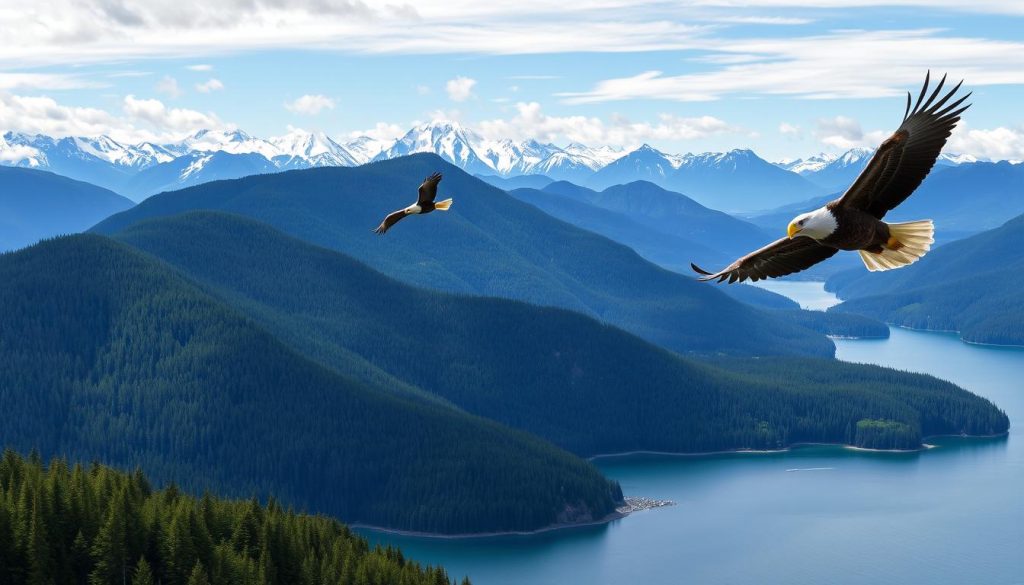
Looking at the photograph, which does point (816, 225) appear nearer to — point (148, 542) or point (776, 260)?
point (776, 260)

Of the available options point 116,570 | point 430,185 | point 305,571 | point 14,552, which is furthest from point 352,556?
point 430,185

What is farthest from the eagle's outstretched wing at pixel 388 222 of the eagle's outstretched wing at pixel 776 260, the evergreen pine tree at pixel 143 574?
the evergreen pine tree at pixel 143 574

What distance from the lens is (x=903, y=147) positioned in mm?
18234

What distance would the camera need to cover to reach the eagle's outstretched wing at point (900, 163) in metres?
17.8

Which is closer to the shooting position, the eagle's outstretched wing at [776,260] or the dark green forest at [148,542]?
the eagle's outstretched wing at [776,260]

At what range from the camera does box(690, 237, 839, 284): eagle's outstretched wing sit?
19609 millimetres

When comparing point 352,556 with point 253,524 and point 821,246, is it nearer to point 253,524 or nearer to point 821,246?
point 253,524

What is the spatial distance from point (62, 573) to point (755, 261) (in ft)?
347

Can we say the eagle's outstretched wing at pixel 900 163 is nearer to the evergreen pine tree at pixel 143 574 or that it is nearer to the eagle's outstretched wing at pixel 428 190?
the eagle's outstretched wing at pixel 428 190

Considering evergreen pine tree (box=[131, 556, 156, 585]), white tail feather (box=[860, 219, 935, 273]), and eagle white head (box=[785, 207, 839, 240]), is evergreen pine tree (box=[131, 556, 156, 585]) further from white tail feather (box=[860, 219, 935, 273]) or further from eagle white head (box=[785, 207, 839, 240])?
eagle white head (box=[785, 207, 839, 240])

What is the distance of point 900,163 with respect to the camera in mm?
18375

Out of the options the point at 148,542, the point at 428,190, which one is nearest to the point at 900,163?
the point at 428,190

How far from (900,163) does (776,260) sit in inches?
104

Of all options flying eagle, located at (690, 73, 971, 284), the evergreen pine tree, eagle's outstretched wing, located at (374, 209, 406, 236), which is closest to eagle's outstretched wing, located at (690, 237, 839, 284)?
flying eagle, located at (690, 73, 971, 284)
